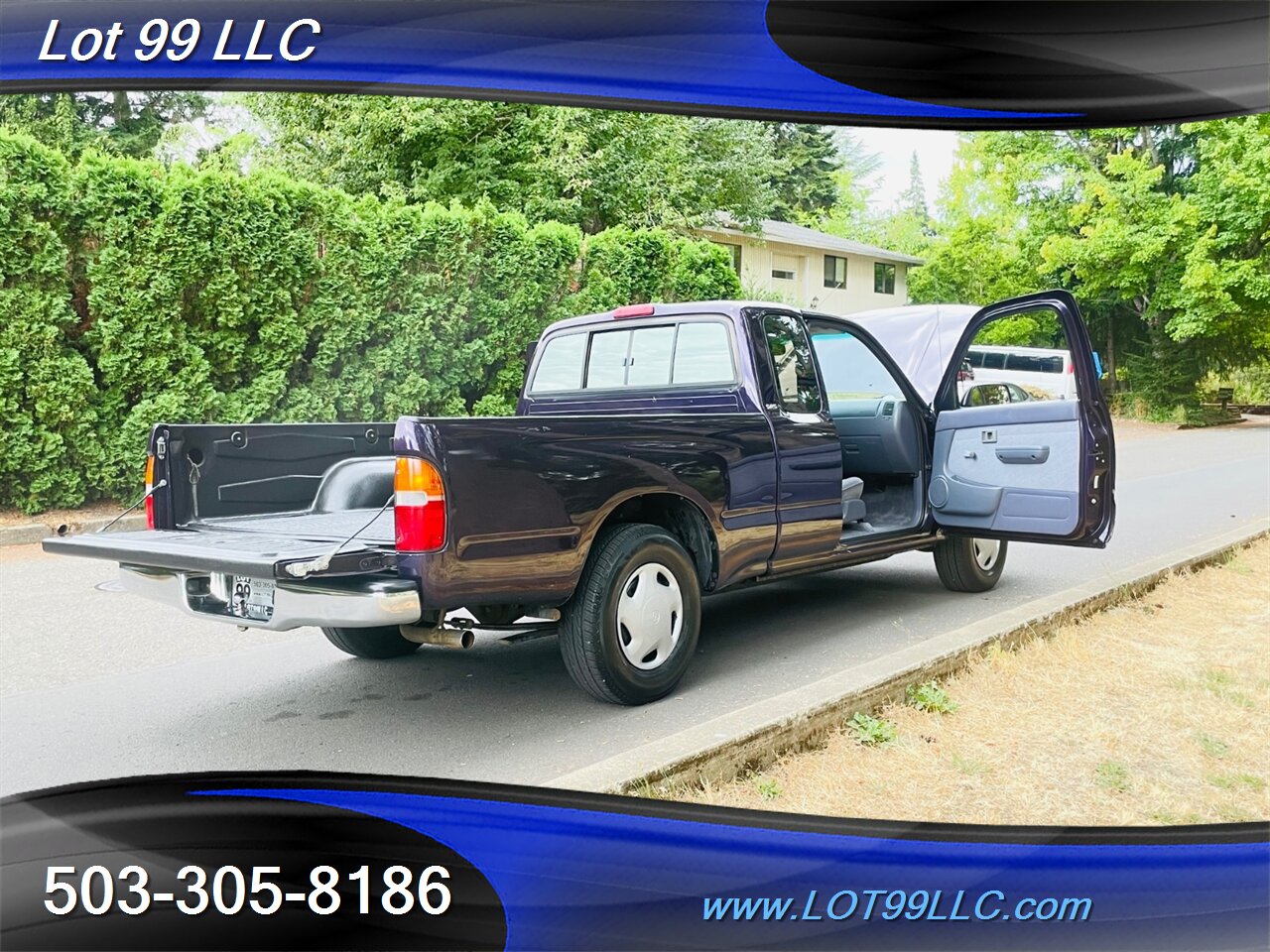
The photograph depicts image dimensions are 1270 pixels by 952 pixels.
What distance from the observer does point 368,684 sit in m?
5.30

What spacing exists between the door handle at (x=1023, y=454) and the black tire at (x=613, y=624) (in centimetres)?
237

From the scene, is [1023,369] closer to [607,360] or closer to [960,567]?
[960,567]

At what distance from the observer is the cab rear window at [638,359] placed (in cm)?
575

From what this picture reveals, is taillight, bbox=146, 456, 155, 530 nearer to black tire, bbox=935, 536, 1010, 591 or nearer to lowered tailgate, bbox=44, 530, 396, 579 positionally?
lowered tailgate, bbox=44, 530, 396, 579

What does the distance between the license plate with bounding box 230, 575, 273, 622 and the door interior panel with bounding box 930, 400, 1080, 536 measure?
4.13 metres

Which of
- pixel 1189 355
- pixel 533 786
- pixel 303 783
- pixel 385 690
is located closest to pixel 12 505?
pixel 385 690

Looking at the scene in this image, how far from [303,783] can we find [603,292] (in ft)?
41.2

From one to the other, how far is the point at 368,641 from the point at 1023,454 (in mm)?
3840

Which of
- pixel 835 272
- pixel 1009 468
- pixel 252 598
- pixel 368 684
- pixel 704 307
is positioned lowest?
pixel 368 684

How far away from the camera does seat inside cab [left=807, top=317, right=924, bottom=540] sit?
6.50m

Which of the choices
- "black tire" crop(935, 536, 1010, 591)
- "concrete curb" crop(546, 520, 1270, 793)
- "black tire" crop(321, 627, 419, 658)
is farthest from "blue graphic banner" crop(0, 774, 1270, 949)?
"black tire" crop(935, 536, 1010, 591)

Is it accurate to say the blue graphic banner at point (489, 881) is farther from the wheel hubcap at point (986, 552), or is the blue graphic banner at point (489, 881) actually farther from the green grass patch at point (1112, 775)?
the wheel hubcap at point (986, 552)

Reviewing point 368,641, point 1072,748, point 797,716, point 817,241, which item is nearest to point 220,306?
point 368,641

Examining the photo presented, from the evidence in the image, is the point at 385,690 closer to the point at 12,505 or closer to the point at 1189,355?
the point at 12,505
